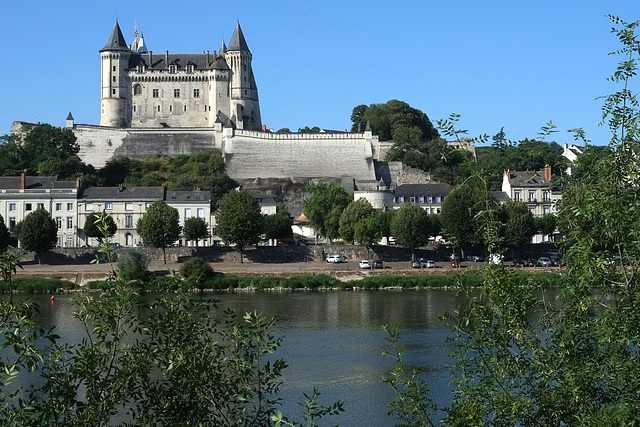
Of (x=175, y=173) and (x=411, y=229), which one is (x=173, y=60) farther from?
(x=411, y=229)

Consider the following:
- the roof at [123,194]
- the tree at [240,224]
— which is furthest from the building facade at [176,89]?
the tree at [240,224]

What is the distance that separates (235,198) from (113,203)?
22.3 feet

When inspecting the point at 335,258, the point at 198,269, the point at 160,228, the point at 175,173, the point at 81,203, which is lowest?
the point at 198,269

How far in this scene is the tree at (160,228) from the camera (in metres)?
46.7

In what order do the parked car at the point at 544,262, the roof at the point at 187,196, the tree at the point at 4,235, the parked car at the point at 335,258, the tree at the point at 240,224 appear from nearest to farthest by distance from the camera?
the parked car at the point at 544,262
the tree at the point at 4,235
the tree at the point at 240,224
the parked car at the point at 335,258
the roof at the point at 187,196

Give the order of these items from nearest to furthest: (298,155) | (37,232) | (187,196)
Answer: (37,232) → (187,196) → (298,155)

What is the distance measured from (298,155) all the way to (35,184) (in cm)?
2239

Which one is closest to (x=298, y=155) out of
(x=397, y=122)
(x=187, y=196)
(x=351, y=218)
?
(x=397, y=122)

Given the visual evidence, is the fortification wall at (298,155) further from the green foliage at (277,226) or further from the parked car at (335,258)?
the parked car at (335,258)

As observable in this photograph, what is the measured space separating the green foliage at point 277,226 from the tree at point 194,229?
2.94 meters

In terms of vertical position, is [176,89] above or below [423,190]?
above

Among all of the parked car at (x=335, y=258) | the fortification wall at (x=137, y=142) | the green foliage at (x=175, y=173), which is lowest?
the parked car at (x=335, y=258)

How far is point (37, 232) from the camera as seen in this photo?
4591 cm

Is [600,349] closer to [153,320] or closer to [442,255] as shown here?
[153,320]
